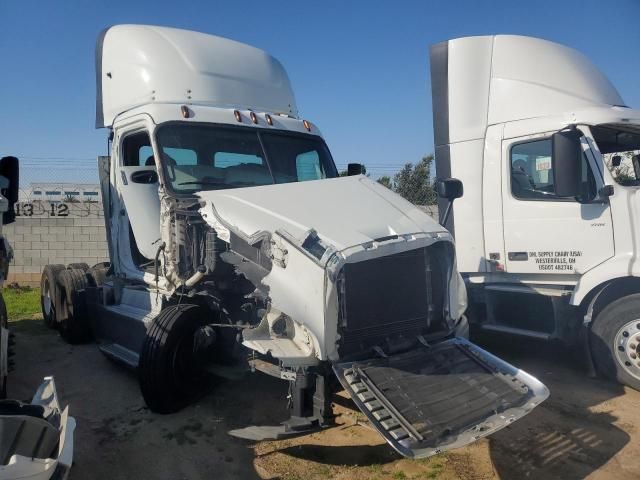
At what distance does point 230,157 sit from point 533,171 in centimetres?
359

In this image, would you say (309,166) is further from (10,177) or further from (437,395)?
(437,395)

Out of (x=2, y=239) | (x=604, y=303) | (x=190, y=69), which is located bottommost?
(x=604, y=303)

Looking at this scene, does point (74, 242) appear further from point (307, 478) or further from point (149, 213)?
point (307, 478)

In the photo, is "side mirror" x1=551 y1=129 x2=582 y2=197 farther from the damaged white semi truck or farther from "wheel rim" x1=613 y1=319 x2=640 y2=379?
the damaged white semi truck

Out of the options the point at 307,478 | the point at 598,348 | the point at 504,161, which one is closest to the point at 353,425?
the point at 307,478

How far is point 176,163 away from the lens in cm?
541

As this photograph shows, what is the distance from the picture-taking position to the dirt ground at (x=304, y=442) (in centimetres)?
389

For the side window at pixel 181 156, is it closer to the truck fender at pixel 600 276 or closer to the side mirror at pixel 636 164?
the truck fender at pixel 600 276

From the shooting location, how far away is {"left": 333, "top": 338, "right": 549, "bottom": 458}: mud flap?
132 inches

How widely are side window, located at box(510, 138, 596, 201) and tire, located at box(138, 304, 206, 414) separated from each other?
13.4 feet

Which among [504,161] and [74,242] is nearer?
[504,161]

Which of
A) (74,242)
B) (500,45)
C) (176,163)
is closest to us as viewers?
(176,163)

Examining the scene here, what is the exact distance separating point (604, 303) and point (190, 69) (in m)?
5.33

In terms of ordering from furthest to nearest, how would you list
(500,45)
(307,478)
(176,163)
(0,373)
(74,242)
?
(74,242) < (500,45) < (176,163) < (0,373) < (307,478)
